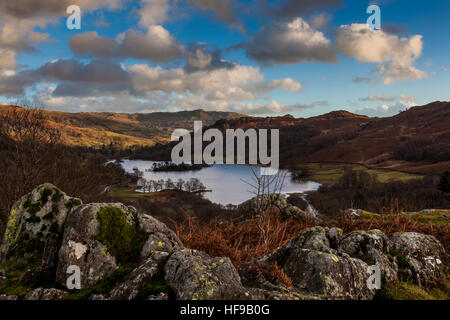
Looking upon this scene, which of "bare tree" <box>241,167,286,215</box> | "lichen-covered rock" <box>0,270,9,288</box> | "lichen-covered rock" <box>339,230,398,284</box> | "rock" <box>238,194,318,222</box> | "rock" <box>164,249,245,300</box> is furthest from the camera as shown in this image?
"rock" <box>238,194,318,222</box>

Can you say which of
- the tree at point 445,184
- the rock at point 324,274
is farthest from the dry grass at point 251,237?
the tree at point 445,184

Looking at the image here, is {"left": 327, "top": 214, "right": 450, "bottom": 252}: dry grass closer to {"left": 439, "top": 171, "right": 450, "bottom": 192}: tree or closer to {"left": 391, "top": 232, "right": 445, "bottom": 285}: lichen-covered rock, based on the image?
{"left": 391, "top": 232, "right": 445, "bottom": 285}: lichen-covered rock

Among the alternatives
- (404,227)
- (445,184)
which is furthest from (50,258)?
(445,184)

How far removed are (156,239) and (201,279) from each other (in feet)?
5.77

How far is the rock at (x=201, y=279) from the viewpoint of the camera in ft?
11.5

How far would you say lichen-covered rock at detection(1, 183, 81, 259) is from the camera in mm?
5473

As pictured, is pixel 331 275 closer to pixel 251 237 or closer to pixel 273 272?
pixel 273 272

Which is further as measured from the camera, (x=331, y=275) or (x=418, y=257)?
(x=418, y=257)

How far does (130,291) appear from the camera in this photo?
372cm

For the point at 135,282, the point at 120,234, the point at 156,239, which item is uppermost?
the point at 120,234

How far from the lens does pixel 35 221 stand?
573cm

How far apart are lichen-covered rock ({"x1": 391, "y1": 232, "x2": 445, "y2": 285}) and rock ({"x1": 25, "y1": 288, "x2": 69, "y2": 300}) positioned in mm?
6004

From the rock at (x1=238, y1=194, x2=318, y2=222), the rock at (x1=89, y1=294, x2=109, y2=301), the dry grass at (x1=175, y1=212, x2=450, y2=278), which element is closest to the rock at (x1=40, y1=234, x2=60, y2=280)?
the rock at (x1=89, y1=294, x2=109, y2=301)
